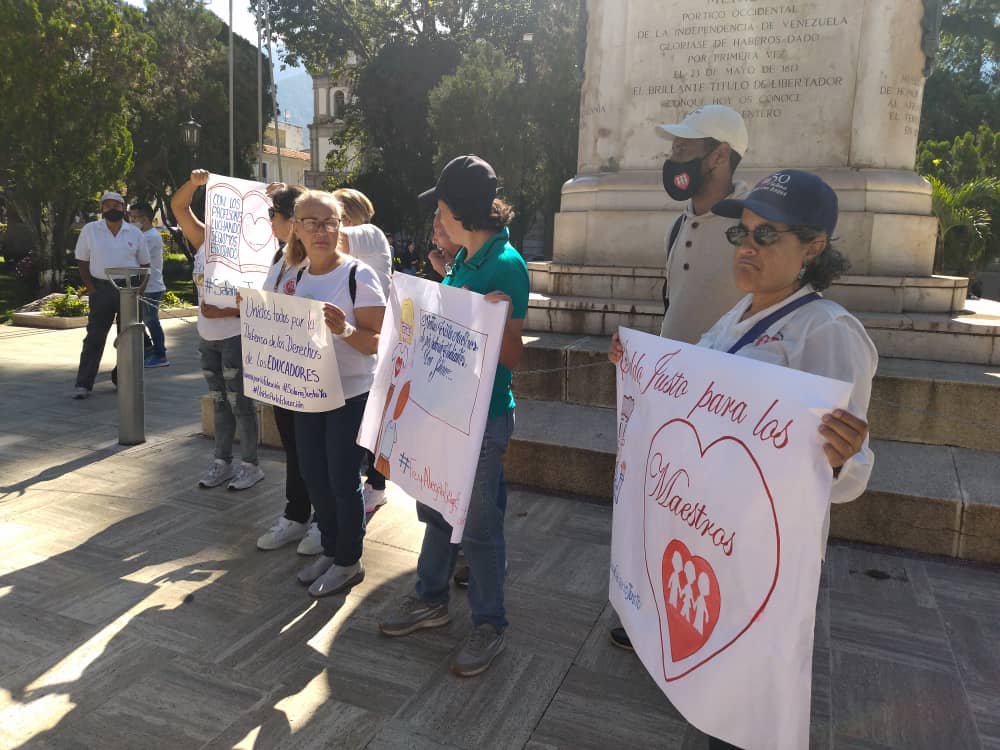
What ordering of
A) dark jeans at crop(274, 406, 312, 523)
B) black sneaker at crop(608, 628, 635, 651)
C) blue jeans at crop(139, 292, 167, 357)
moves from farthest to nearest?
blue jeans at crop(139, 292, 167, 357)
dark jeans at crop(274, 406, 312, 523)
black sneaker at crop(608, 628, 635, 651)

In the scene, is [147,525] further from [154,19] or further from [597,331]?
[154,19]

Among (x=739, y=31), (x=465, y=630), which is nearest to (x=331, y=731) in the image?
(x=465, y=630)

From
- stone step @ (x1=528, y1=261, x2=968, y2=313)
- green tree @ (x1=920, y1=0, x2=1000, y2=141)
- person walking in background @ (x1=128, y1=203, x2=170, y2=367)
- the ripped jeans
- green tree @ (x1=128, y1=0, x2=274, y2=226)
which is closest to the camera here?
the ripped jeans

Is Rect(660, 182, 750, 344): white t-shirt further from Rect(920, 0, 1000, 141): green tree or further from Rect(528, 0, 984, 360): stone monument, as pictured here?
Rect(920, 0, 1000, 141): green tree

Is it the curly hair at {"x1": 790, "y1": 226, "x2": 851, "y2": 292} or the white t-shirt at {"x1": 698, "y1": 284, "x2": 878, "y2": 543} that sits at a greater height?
the curly hair at {"x1": 790, "y1": 226, "x2": 851, "y2": 292}

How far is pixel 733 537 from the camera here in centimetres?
197

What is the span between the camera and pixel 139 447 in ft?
19.4

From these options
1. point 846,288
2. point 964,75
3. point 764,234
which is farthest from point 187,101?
point 964,75

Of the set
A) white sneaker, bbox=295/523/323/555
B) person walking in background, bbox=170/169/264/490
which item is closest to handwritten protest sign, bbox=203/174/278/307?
person walking in background, bbox=170/169/264/490

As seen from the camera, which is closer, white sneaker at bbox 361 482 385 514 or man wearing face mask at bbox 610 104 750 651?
man wearing face mask at bbox 610 104 750 651

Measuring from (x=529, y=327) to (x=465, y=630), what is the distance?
3.65 m

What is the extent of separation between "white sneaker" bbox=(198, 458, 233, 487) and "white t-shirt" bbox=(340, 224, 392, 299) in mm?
1620

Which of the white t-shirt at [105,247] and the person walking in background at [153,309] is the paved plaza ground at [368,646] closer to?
the white t-shirt at [105,247]

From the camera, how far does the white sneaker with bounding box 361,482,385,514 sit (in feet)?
15.1
